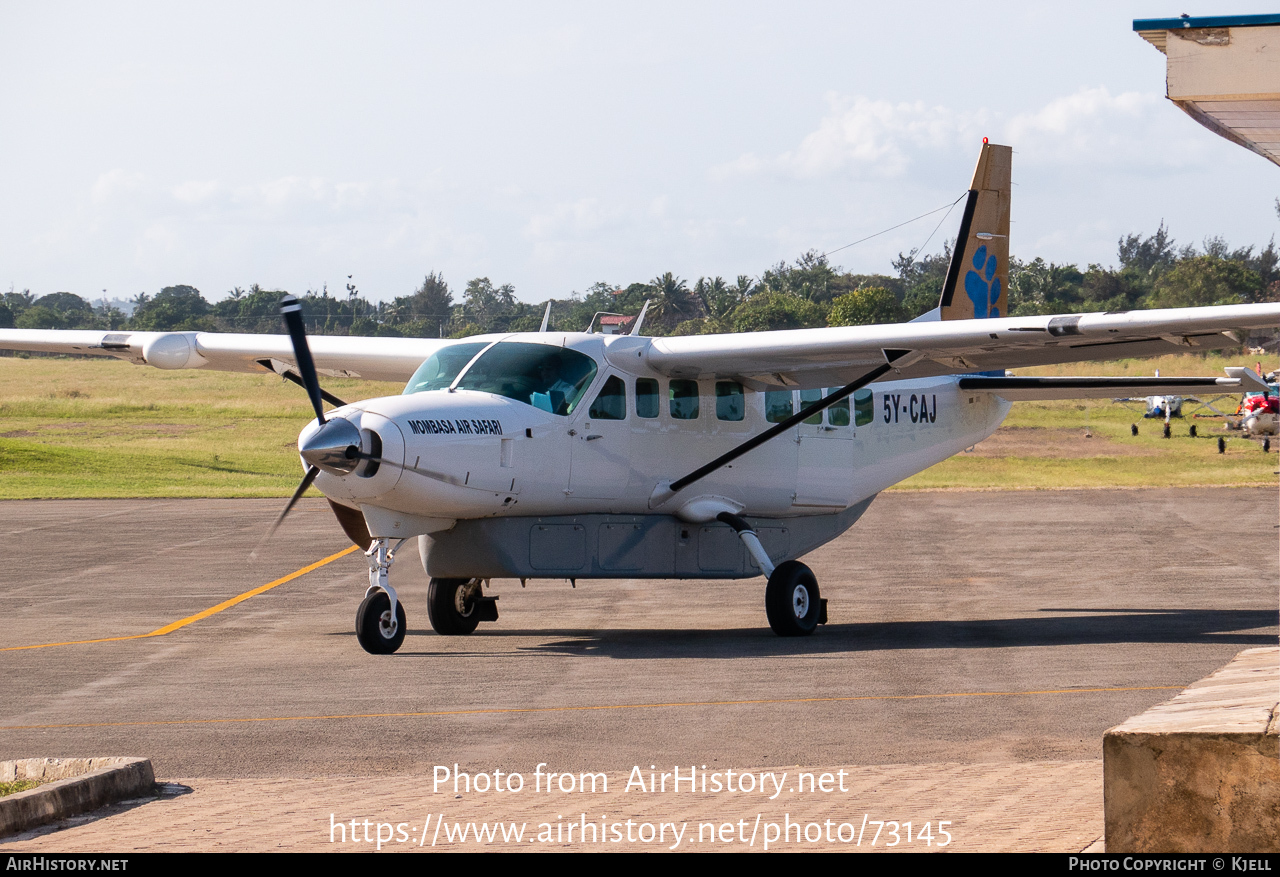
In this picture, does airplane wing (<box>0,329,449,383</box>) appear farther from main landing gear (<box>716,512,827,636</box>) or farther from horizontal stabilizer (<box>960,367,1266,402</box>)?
horizontal stabilizer (<box>960,367,1266,402</box>)

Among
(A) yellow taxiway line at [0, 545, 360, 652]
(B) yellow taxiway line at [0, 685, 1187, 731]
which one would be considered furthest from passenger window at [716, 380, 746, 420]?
(A) yellow taxiway line at [0, 545, 360, 652]

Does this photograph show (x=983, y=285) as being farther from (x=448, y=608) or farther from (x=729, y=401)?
(x=448, y=608)

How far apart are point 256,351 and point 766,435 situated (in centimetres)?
645

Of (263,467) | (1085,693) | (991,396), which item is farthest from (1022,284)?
(1085,693)

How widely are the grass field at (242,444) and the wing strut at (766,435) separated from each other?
22.2 metres

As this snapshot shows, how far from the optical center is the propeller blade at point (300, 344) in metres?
12.1

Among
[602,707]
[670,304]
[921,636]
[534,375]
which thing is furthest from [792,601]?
[670,304]

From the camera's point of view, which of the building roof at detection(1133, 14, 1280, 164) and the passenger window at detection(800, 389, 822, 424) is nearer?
the building roof at detection(1133, 14, 1280, 164)

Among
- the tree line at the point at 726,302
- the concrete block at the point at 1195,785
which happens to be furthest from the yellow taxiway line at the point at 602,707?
the tree line at the point at 726,302

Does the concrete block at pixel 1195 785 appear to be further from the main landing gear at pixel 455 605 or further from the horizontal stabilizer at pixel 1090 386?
the main landing gear at pixel 455 605

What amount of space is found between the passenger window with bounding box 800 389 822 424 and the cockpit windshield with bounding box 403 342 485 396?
407 centimetres

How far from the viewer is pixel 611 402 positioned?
14.0 metres

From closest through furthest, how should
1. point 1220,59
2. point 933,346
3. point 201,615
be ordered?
point 1220,59 < point 933,346 < point 201,615

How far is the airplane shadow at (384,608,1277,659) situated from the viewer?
42.0 ft
